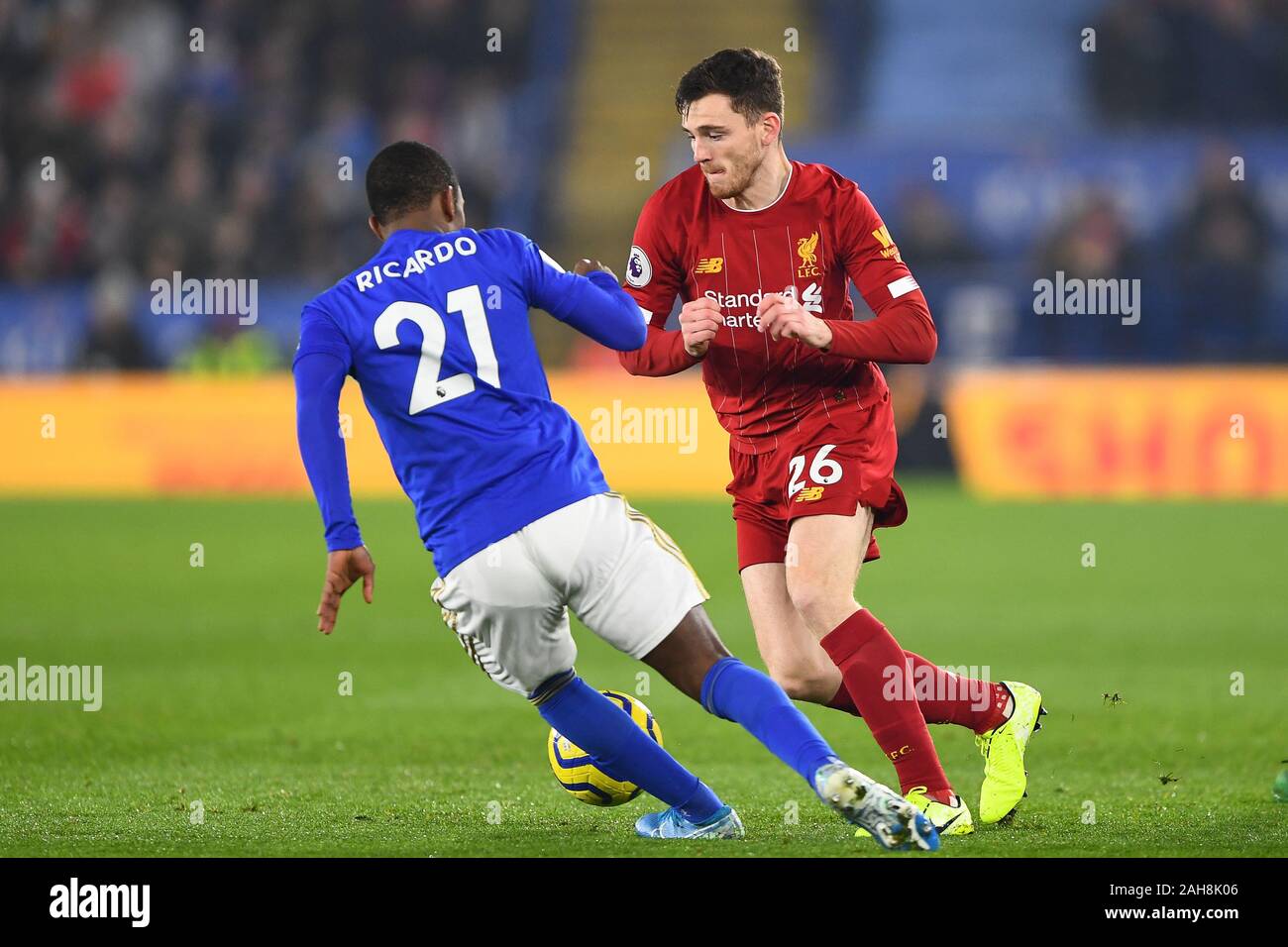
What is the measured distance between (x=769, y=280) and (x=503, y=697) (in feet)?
11.1

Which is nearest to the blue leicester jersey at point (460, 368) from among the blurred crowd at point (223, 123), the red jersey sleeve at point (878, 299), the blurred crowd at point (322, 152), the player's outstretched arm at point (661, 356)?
the player's outstretched arm at point (661, 356)

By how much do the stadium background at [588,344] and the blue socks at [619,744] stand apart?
0.42 m

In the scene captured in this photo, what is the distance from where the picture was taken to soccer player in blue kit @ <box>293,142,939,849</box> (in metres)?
4.38

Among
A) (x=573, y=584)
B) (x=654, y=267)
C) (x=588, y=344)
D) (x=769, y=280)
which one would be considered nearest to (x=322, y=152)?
(x=588, y=344)

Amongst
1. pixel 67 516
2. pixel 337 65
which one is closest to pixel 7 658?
pixel 67 516

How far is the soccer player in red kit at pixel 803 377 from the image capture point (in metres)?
4.89

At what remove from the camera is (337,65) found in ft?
75.3

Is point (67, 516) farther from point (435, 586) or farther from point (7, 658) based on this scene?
point (435, 586)

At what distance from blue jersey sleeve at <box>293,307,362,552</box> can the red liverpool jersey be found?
1020 millimetres

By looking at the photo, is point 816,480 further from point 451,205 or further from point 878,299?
point 451,205

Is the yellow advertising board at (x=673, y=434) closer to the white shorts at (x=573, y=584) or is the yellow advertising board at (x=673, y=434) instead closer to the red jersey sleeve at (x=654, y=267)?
the red jersey sleeve at (x=654, y=267)

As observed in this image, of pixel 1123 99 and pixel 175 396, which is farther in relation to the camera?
pixel 1123 99

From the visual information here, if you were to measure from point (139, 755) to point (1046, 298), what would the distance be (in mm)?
13215
